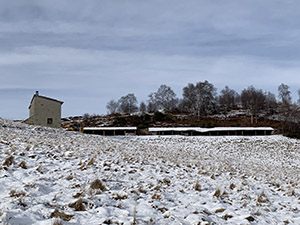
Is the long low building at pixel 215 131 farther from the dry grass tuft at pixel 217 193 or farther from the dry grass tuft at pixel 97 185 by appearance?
the dry grass tuft at pixel 97 185

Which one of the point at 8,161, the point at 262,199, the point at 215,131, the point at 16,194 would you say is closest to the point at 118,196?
the point at 16,194

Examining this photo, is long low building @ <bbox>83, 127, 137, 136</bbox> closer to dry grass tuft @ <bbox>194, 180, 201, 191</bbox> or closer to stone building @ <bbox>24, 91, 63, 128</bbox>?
stone building @ <bbox>24, 91, 63, 128</bbox>

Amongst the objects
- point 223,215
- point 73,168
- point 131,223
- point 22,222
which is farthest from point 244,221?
point 73,168

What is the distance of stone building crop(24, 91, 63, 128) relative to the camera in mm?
37969

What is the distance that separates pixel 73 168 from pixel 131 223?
3857 mm

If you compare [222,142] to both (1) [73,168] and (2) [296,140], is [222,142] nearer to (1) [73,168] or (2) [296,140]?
(2) [296,140]

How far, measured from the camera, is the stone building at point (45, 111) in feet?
125

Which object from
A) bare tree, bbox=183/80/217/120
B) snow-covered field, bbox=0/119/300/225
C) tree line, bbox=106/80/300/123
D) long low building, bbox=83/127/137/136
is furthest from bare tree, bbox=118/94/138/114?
snow-covered field, bbox=0/119/300/225

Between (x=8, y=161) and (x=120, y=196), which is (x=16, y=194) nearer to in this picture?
(x=120, y=196)

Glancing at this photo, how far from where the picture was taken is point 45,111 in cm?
3859

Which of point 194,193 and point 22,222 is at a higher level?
point 22,222

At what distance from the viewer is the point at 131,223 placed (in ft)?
14.4

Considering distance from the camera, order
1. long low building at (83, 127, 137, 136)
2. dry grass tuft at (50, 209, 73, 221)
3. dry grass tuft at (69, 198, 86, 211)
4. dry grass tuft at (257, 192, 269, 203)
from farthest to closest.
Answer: long low building at (83, 127, 137, 136)
dry grass tuft at (257, 192, 269, 203)
dry grass tuft at (69, 198, 86, 211)
dry grass tuft at (50, 209, 73, 221)

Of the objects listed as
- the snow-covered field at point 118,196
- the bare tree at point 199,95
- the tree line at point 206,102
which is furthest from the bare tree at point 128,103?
the snow-covered field at point 118,196
